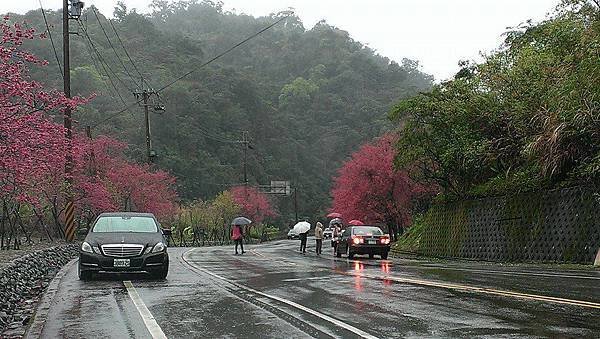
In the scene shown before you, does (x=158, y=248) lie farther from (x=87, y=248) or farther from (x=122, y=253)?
(x=87, y=248)

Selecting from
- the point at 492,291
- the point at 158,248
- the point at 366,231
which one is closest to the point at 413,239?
the point at 366,231

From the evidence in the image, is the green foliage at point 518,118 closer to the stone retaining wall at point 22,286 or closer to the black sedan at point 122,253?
the black sedan at point 122,253

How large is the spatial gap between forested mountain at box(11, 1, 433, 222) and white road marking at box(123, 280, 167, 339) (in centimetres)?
4782

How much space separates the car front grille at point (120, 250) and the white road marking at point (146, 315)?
1466mm

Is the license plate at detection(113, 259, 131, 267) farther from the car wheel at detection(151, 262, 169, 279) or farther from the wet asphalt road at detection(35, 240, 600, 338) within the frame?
the car wheel at detection(151, 262, 169, 279)

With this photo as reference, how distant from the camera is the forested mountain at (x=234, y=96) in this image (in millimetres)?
71625

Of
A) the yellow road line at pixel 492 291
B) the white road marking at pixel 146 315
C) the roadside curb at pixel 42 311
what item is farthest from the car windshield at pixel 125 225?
the yellow road line at pixel 492 291

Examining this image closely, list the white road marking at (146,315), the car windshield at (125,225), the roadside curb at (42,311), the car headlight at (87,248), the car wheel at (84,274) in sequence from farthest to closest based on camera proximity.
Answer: the car windshield at (125,225), the car wheel at (84,274), the car headlight at (87,248), the roadside curb at (42,311), the white road marking at (146,315)

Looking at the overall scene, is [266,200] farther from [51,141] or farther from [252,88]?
[51,141]

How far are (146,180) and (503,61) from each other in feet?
93.0

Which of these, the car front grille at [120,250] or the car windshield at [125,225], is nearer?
the car front grille at [120,250]

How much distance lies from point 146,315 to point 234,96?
73978 mm

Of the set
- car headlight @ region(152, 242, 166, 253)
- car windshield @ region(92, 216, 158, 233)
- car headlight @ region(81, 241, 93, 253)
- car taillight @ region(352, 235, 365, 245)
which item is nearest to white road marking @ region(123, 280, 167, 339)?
car headlight @ region(152, 242, 166, 253)

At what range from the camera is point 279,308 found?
1047cm
